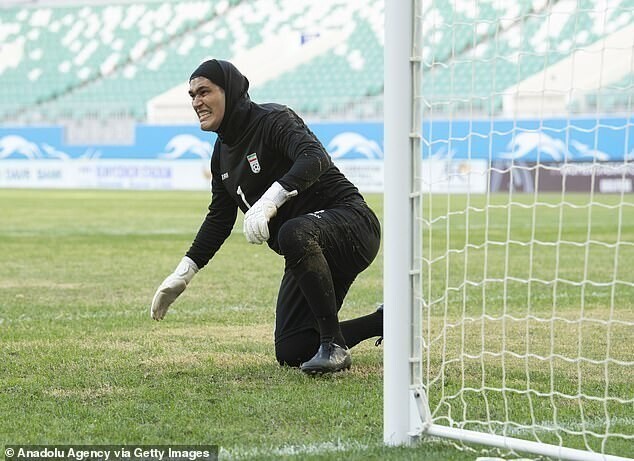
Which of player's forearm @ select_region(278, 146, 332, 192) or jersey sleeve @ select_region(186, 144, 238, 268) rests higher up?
player's forearm @ select_region(278, 146, 332, 192)

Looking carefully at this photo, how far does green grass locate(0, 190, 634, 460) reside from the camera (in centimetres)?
368

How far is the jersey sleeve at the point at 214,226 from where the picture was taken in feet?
17.3

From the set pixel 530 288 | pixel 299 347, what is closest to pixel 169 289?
pixel 299 347

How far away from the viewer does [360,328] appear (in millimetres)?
5262

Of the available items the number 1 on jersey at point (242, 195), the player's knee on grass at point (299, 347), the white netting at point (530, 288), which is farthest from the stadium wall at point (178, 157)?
the player's knee on grass at point (299, 347)

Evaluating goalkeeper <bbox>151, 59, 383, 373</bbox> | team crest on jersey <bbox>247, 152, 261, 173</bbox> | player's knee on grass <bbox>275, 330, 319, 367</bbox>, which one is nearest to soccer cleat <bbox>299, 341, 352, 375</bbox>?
goalkeeper <bbox>151, 59, 383, 373</bbox>

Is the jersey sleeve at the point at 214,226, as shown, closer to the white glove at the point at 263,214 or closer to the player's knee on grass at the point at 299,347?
the player's knee on grass at the point at 299,347

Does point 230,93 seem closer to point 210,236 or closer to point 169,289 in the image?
point 210,236

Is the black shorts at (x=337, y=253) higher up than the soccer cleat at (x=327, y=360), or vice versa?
the black shorts at (x=337, y=253)

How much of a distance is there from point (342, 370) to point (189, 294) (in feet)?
12.3

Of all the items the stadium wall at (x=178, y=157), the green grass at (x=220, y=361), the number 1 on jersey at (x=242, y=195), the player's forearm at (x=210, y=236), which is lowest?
the stadium wall at (x=178, y=157)

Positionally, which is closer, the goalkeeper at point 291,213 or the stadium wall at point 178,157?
the goalkeeper at point 291,213

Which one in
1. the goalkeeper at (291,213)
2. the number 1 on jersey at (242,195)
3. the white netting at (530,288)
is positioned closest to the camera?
the white netting at (530,288)

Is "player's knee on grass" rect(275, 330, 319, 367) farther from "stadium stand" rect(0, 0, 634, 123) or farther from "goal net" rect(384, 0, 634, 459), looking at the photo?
"stadium stand" rect(0, 0, 634, 123)
